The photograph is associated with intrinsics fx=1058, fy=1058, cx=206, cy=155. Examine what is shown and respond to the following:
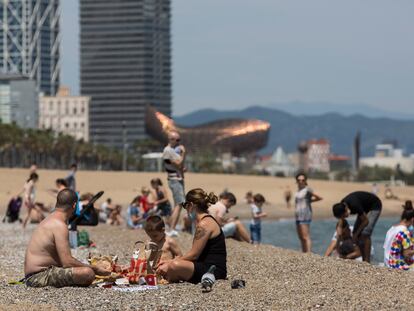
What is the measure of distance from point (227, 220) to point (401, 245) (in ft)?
15.5

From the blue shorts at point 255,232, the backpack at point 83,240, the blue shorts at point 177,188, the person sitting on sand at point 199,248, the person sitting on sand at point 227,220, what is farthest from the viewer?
the blue shorts at point 255,232

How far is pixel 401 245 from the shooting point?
13523mm

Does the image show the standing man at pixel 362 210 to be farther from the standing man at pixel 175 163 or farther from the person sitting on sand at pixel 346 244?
the standing man at pixel 175 163

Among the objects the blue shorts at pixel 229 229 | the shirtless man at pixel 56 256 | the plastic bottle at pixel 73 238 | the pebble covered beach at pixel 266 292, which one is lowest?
the plastic bottle at pixel 73 238

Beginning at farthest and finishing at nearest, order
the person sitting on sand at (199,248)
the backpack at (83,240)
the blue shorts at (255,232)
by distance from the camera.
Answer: the blue shorts at (255,232) < the backpack at (83,240) < the person sitting on sand at (199,248)

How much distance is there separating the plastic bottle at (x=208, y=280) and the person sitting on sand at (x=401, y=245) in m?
3.09

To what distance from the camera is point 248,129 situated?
651 feet

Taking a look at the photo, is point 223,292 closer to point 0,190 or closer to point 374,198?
point 374,198

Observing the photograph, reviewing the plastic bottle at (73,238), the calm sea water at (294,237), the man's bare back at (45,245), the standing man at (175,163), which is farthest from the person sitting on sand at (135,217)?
the man's bare back at (45,245)

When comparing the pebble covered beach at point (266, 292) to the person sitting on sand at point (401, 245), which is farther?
the person sitting on sand at point (401, 245)

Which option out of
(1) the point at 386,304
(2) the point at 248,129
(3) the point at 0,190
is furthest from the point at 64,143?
(1) the point at 386,304

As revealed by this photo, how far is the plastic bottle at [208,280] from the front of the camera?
10578mm

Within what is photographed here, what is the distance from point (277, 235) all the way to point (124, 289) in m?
27.8

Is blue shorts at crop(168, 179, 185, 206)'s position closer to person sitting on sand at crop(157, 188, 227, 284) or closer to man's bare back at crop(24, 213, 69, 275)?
person sitting on sand at crop(157, 188, 227, 284)
